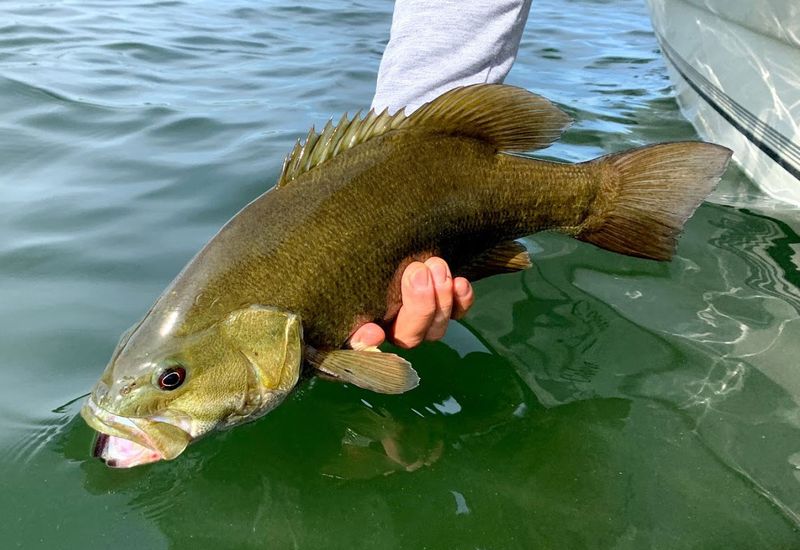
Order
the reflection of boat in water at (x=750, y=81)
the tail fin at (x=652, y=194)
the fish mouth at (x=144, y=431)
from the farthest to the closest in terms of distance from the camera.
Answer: the reflection of boat in water at (x=750, y=81) < the tail fin at (x=652, y=194) < the fish mouth at (x=144, y=431)

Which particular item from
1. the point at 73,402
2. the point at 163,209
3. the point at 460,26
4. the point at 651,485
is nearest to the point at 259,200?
the point at 73,402

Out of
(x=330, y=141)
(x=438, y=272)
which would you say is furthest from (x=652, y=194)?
(x=330, y=141)

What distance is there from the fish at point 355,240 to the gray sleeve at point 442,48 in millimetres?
534

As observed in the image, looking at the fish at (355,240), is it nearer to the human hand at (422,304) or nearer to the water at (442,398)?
the human hand at (422,304)

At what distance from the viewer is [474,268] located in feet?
8.09

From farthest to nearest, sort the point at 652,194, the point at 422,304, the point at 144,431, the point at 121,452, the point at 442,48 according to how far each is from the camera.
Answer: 1. the point at 442,48
2. the point at 652,194
3. the point at 422,304
4. the point at 121,452
5. the point at 144,431

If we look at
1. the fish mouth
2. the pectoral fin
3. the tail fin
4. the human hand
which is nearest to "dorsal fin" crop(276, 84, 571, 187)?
the tail fin

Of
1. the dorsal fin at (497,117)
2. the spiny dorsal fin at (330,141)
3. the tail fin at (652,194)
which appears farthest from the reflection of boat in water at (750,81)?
the spiny dorsal fin at (330,141)

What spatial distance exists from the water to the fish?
1.03 feet

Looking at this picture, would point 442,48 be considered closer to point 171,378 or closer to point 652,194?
point 652,194

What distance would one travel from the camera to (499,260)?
2473 mm

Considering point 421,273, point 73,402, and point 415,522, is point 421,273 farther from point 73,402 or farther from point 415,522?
point 73,402

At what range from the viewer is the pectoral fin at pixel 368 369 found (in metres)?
1.98

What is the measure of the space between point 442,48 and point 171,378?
65.6 inches
